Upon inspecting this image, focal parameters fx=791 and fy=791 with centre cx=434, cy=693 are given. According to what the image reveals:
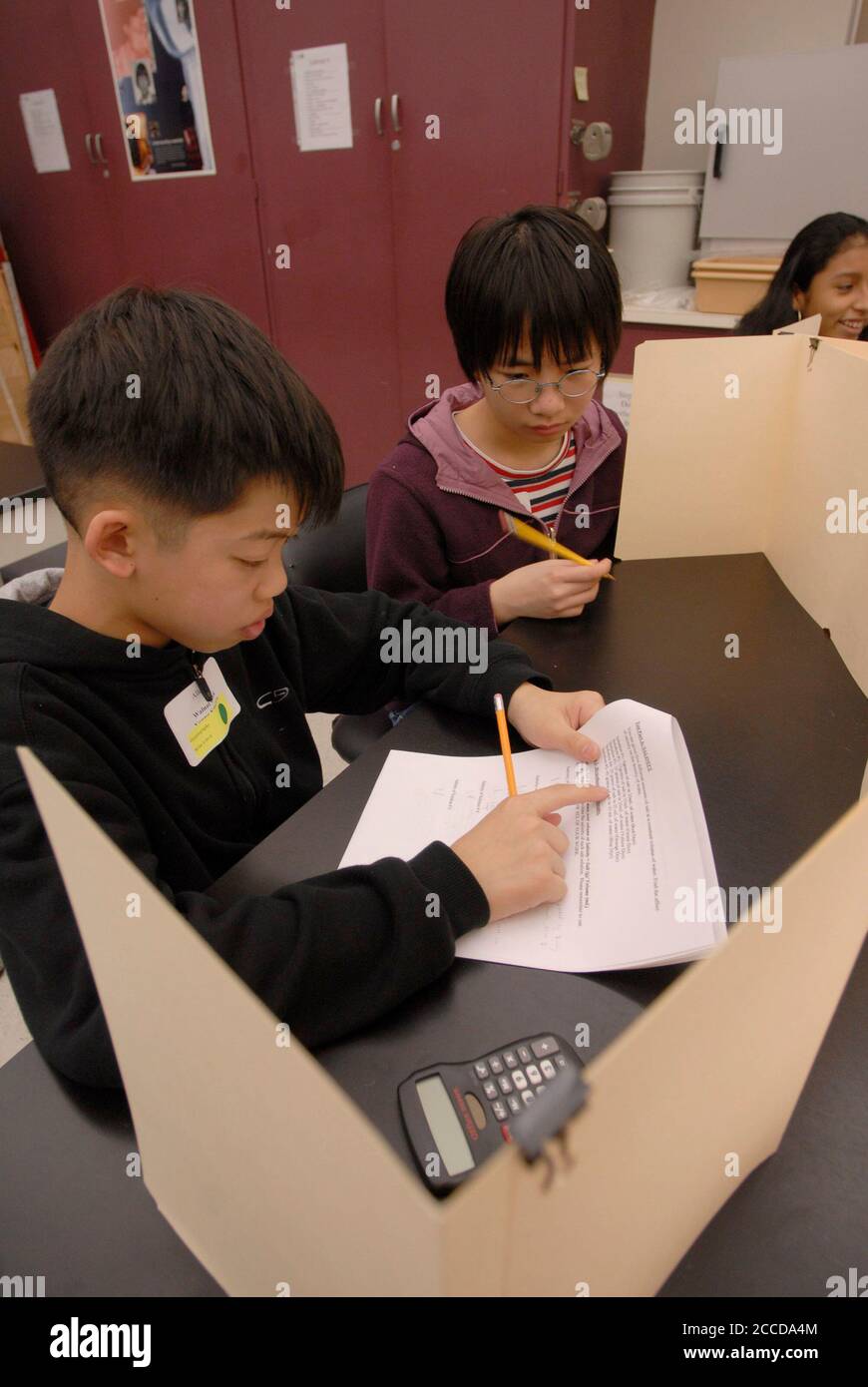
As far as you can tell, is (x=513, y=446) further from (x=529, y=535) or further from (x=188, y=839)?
(x=188, y=839)

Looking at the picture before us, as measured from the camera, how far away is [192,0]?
2516 mm

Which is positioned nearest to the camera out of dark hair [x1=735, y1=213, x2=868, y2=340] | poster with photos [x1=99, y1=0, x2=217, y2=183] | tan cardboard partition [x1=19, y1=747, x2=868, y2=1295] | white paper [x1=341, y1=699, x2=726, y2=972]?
tan cardboard partition [x1=19, y1=747, x2=868, y2=1295]

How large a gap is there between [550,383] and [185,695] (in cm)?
69

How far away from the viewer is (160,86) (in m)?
2.73

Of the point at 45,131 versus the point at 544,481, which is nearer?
the point at 544,481

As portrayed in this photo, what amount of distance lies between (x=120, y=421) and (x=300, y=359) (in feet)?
8.31

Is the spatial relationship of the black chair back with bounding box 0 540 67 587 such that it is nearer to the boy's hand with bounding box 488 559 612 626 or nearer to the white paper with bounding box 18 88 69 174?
the boy's hand with bounding box 488 559 612 626

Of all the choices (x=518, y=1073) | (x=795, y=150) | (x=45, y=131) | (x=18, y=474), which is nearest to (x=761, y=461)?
(x=518, y=1073)

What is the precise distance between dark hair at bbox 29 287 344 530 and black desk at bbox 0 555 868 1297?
296 mm

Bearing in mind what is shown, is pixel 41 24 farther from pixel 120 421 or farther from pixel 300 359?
pixel 120 421

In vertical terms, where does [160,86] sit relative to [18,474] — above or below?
above

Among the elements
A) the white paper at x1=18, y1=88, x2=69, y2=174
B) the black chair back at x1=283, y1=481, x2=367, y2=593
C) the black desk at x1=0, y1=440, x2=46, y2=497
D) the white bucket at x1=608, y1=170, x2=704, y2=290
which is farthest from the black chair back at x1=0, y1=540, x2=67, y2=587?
the white paper at x1=18, y1=88, x2=69, y2=174

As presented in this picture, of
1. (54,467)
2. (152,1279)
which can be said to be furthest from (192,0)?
(152,1279)

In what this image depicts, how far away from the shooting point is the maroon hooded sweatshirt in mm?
1225
